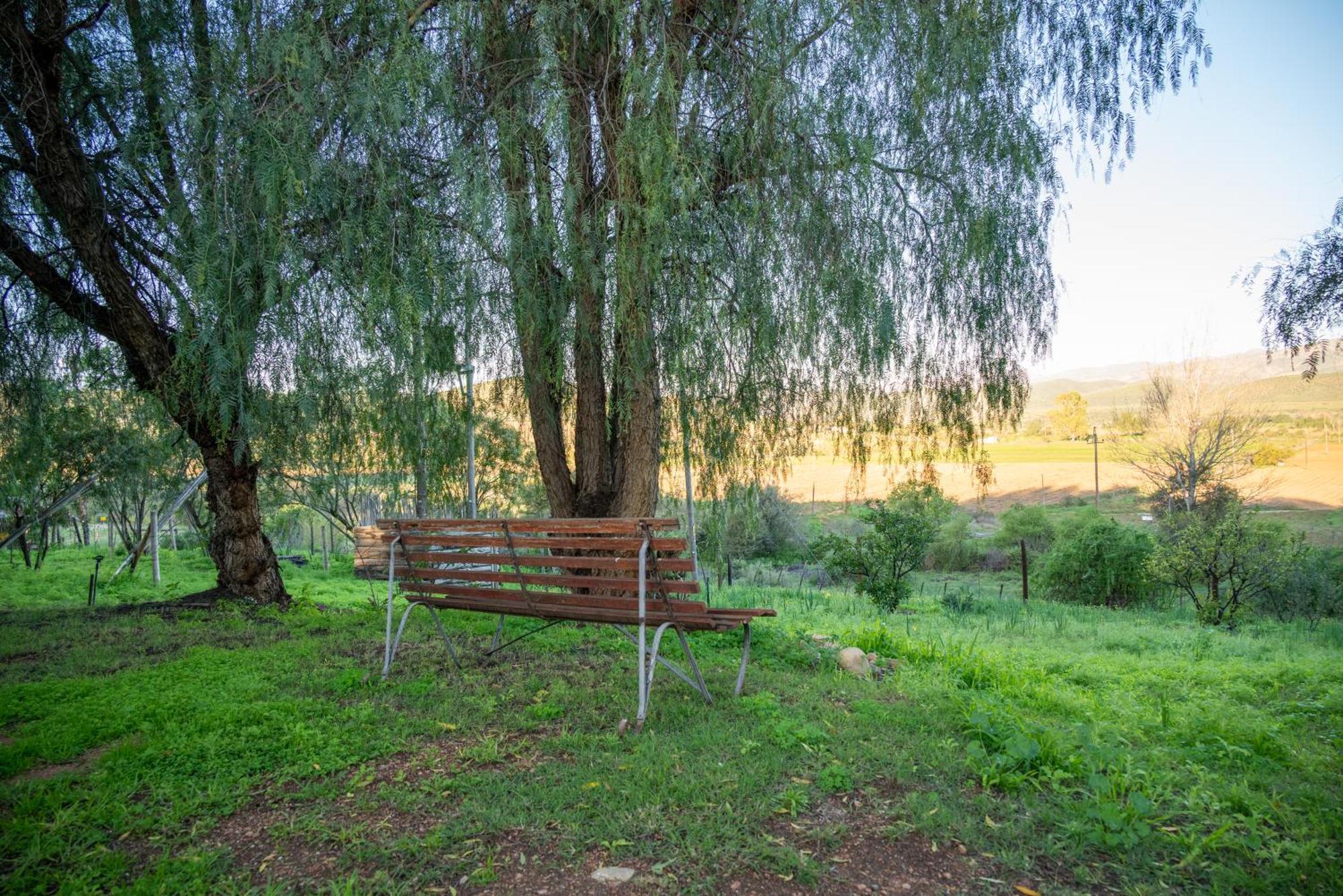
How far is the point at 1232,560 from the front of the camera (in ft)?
42.2

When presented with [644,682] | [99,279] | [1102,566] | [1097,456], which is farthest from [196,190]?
[1097,456]

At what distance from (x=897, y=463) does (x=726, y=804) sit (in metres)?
3.31

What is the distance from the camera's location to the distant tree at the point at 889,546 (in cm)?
1153

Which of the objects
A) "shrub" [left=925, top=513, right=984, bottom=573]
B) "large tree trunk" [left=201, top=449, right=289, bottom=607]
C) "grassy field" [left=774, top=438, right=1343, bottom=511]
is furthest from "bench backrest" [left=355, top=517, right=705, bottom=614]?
"shrub" [left=925, top=513, right=984, bottom=573]

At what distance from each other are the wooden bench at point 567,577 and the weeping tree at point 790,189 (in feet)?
4.38

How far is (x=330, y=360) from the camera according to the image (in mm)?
4988

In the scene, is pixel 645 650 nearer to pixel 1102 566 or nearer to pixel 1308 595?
pixel 1102 566

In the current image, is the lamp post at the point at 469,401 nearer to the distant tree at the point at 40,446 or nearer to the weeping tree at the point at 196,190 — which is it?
the weeping tree at the point at 196,190

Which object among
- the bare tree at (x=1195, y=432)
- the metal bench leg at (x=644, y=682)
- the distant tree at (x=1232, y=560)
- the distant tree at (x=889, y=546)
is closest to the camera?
the metal bench leg at (x=644, y=682)

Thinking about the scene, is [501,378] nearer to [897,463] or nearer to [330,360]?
[330,360]

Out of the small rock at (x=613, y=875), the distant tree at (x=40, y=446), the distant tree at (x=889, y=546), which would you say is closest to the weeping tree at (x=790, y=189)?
the small rock at (x=613, y=875)

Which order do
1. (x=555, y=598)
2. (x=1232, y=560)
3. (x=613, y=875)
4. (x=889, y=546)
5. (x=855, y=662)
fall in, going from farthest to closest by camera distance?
(x=1232, y=560), (x=889, y=546), (x=855, y=662), (x=555, y=598), (x=613, y=875)

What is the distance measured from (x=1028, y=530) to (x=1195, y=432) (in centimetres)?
581

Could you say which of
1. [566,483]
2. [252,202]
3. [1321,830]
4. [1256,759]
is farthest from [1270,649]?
[252,202]
